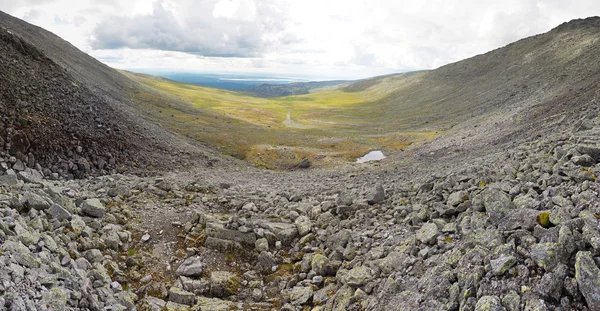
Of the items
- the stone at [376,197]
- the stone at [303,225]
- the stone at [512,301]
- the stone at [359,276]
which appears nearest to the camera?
the stone at [512,301]

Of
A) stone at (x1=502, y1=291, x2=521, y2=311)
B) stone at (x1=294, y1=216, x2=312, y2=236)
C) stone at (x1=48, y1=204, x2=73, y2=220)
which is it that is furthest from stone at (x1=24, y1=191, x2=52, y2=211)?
stone at (x1=502, y1=291, x2=521, y2=311)

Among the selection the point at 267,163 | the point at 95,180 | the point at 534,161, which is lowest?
the point at 267,163

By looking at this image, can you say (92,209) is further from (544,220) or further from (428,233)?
(544,220)

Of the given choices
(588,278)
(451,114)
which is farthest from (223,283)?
(451,114)

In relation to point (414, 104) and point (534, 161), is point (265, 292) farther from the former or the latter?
point (414, 104)

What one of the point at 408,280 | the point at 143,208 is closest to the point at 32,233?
the point at 143,208

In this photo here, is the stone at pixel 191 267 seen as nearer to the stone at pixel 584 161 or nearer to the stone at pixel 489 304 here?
the stone at pixel 489 304

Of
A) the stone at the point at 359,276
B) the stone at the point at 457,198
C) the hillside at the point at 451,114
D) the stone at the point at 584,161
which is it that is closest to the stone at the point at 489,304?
the stone at the point at 359,276

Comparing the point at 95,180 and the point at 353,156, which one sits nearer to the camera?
the point at 95,180
